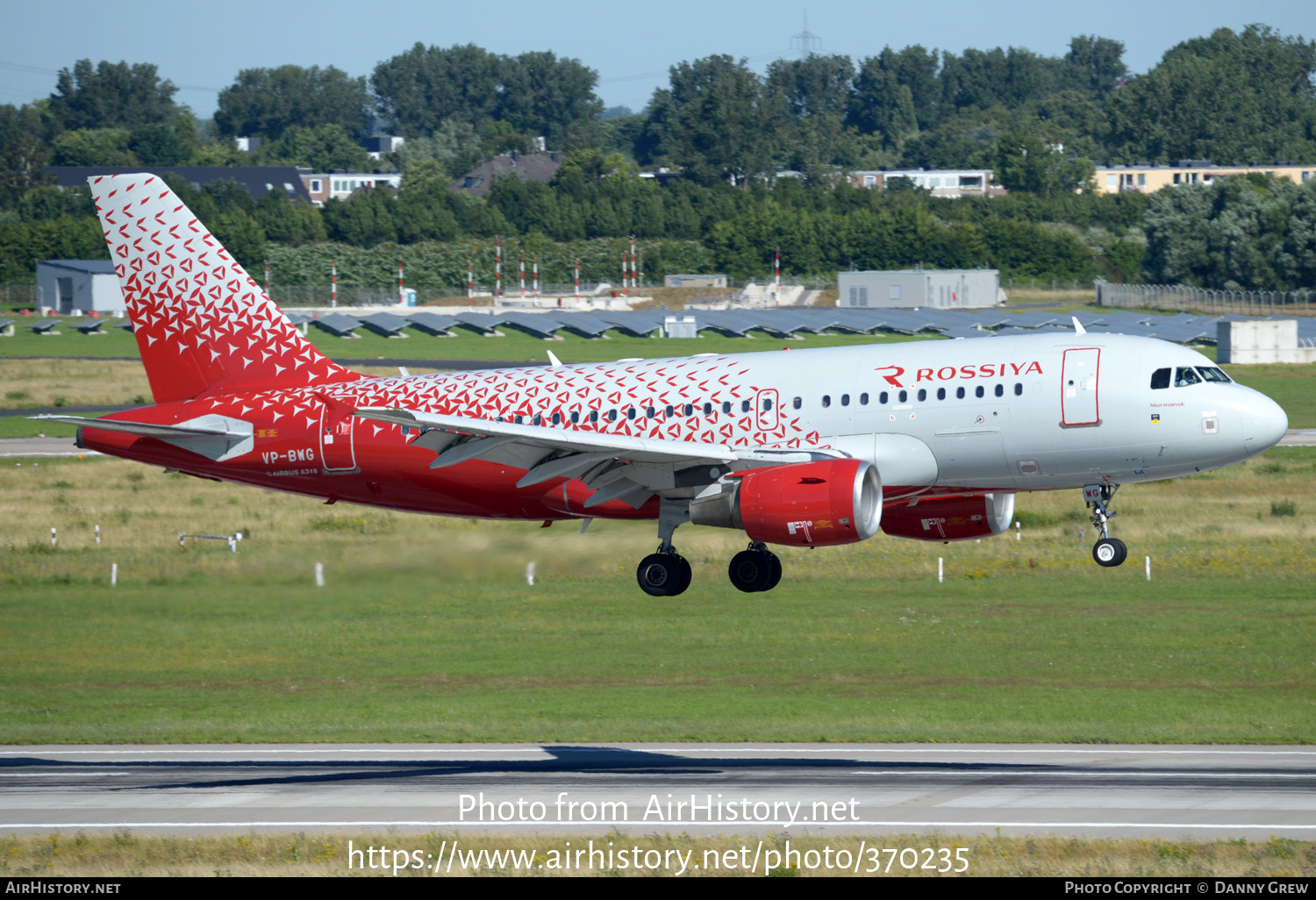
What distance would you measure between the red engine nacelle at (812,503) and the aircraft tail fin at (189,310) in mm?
16573

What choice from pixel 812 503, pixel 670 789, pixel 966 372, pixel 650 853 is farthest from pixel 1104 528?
pixel 670 789

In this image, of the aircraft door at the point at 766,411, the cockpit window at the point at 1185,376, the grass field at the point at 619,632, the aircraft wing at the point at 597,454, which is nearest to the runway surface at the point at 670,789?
the grass field at the point at 619,632

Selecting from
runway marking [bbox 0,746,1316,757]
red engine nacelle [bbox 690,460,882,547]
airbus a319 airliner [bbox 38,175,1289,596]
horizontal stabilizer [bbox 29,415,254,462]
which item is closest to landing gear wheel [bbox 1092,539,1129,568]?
airbus a319 airliner [bbox 38,175,1289,596]

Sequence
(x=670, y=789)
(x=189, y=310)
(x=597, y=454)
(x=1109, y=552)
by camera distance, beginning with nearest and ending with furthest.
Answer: (x=1109, y=552)
(x=597, y=454)
(x=189, y=310)
(x=670, y=789)

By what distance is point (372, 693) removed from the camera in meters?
75.8

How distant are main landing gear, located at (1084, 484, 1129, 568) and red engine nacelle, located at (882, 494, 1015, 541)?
7.76 ft

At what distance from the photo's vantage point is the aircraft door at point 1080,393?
4434 centimetres

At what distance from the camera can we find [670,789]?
5647cm

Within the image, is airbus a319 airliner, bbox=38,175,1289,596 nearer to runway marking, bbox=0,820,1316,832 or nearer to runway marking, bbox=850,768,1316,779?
runway marking, bbox=0,820,1316,832

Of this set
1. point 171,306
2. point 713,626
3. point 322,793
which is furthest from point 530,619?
point 171,306

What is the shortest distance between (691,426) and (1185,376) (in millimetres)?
13652

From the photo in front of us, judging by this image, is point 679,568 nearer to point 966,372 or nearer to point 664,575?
point 664,575

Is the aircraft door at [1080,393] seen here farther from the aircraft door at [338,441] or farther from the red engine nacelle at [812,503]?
the aircraft door at [338,441]

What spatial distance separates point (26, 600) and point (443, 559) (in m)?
39.4
